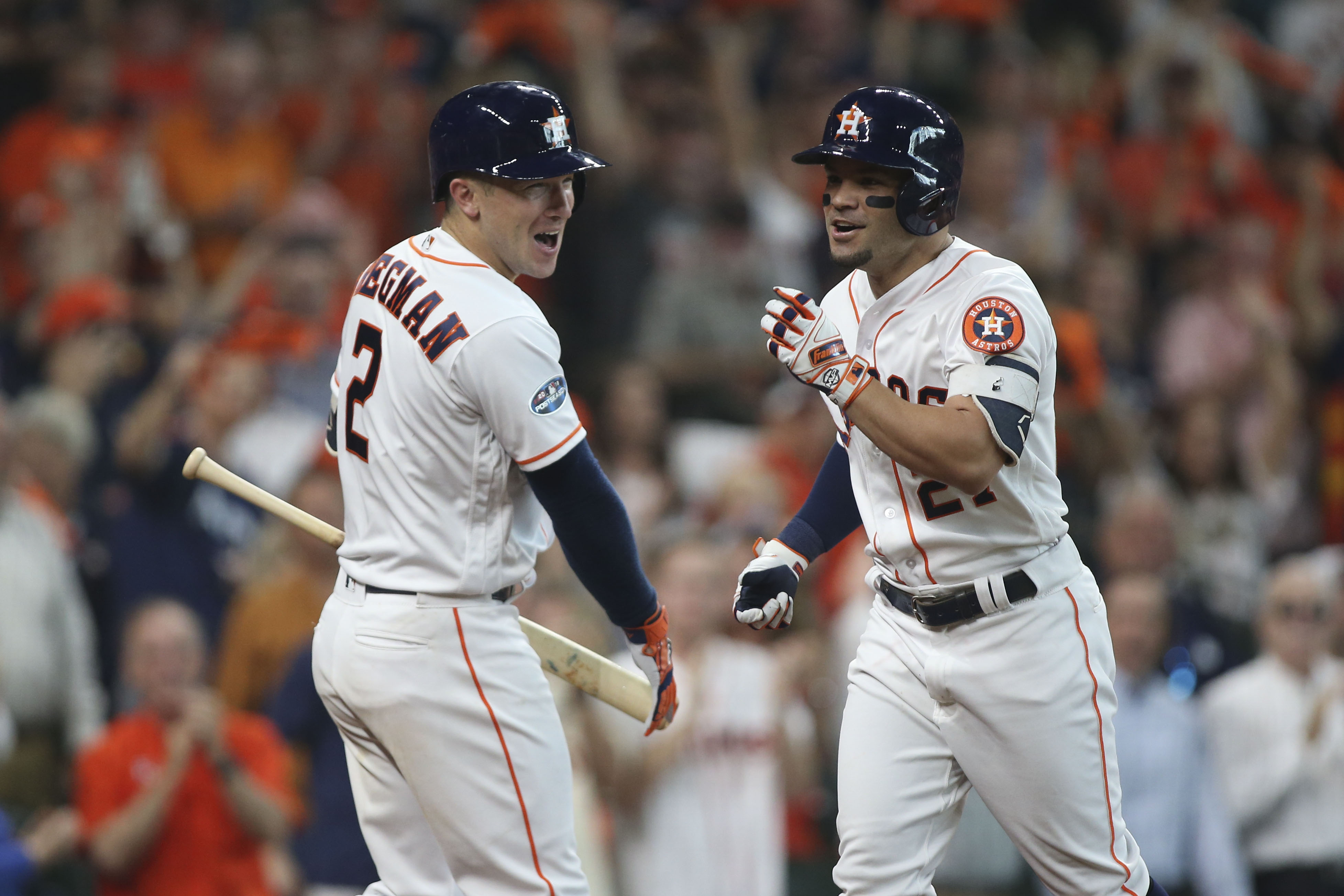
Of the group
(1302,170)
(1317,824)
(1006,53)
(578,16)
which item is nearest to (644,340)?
(578,16)

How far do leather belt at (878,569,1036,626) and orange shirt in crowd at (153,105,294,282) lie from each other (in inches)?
226

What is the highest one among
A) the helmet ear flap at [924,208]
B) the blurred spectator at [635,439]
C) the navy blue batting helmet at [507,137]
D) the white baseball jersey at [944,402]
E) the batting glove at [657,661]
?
the navy blue batting helmet at [507,137]

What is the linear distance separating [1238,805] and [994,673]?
3.50 meters

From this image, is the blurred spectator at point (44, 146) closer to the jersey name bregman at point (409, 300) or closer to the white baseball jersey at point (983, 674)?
the jersey name bregman at point (409, 300)

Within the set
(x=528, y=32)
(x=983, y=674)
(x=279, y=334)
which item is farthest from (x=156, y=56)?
(x=983, y=674)

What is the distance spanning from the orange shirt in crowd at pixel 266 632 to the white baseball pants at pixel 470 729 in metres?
2.87

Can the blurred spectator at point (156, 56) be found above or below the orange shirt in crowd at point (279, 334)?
above

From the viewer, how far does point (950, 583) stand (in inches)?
146

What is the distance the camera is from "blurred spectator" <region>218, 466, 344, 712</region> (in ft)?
21.3

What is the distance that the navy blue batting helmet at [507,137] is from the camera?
3.66 m

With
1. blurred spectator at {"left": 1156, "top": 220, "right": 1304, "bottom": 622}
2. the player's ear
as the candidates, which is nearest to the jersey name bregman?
the player's ear

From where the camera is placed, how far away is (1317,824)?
663 centimetres

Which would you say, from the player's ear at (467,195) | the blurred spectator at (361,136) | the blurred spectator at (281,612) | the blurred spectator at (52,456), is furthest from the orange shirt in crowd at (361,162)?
the player's ear at (467,195)

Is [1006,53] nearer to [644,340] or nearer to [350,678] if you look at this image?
[644,340]
